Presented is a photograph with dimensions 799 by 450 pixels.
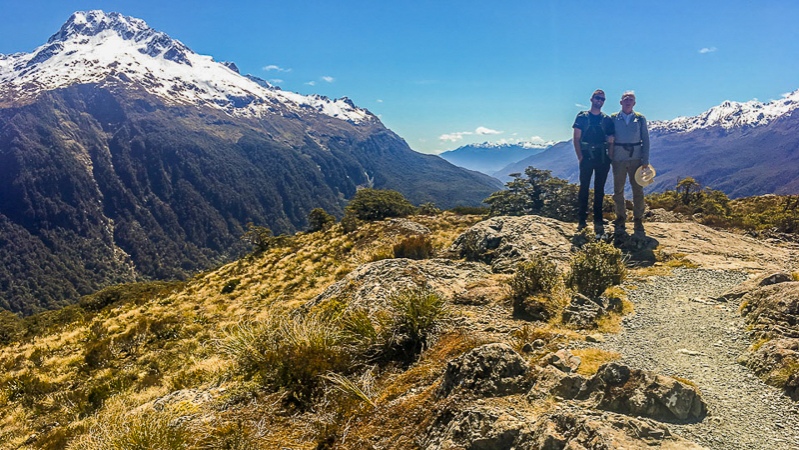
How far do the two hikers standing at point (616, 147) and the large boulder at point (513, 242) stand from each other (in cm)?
135

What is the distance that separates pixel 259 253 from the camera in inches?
975

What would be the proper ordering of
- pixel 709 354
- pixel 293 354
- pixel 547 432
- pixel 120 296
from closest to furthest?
1. pixel 547 432
2. pixel 709 354
3. pixel 293 354
4. pixel 120 296

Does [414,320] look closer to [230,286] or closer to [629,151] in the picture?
[629,151]

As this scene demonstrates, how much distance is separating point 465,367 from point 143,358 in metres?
10.9

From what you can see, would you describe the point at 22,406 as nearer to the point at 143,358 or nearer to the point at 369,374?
the point at 143,358

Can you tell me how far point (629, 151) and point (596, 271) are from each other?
5.66 m

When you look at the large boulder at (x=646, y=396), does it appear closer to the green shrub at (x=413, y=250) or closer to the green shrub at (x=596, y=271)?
the green shrub at (x=596, y=271)

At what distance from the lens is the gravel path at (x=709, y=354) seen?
3.40m

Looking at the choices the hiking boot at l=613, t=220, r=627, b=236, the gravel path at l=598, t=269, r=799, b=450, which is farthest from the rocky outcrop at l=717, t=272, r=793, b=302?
the hiking boot at l=613, t=220, r=627, b=236

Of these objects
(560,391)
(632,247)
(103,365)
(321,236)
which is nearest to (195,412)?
(560,391)

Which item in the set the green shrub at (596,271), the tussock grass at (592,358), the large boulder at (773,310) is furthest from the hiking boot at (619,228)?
the tussock grass at (592,358)

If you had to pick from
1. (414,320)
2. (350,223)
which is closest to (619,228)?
(414,320)

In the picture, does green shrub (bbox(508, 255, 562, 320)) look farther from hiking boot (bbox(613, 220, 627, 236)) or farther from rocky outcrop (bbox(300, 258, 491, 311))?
Answer: hiking boot (bbox(613, 220, 627, 236))

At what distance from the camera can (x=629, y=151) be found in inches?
447
